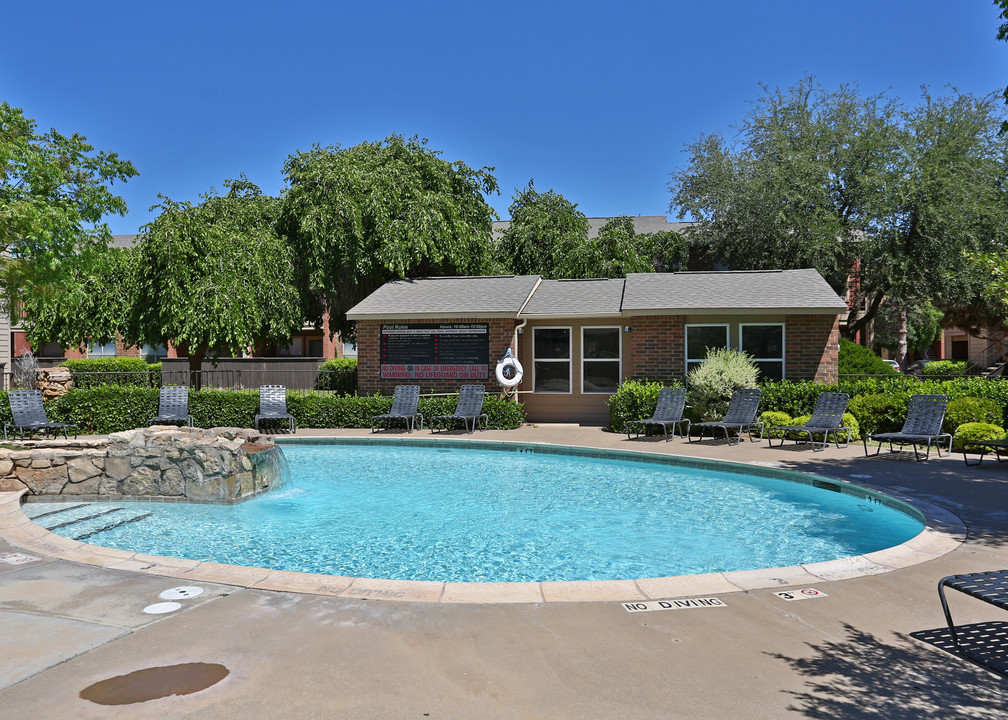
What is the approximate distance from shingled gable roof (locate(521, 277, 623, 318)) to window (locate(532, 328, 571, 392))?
675mm

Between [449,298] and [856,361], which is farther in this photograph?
[856,361]

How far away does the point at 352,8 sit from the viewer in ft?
40.8

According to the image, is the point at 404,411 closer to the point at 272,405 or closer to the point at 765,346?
the point at 272,405

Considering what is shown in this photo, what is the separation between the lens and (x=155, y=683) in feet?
11.8

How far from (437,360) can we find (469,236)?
348 inches

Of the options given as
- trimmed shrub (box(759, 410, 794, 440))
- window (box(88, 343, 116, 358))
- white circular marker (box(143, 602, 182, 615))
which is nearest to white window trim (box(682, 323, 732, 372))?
trimmed shrub (box(759, 410, 794, 440))

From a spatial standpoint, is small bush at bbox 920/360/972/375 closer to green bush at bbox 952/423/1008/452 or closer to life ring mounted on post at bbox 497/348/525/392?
green bush at bbox 952/423/1008/452

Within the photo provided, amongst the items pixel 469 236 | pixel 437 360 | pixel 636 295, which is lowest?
pixel 437 360

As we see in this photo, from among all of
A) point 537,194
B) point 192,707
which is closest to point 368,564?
point 192,707

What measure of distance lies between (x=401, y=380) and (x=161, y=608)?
14569 mm

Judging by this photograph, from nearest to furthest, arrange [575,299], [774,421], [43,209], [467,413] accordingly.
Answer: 1. [43,209]
2. [774,421]
3. [467,413]
4. [575,299]

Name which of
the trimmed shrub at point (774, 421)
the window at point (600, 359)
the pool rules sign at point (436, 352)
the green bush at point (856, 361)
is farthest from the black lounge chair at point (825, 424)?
the pool rules sign at point (436, 352)

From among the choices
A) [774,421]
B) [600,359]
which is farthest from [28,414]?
[774,421]

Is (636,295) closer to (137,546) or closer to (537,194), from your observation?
(137,546)
